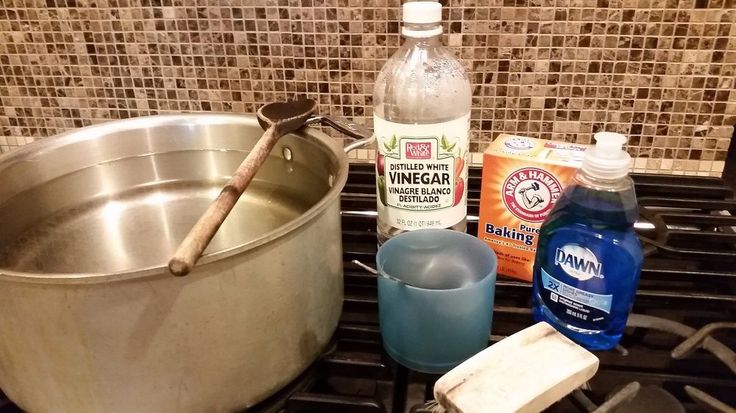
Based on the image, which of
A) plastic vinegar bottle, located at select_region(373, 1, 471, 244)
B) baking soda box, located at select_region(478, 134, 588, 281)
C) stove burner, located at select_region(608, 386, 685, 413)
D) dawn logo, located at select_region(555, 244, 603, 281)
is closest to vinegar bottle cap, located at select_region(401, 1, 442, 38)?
plastic vinegar bottle, located at select_region(373, 1, 471, 244)

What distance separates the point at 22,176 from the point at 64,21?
0.92ft

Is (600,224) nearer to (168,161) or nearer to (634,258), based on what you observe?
(634,258)

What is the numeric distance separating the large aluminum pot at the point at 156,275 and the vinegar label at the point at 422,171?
0.18 feet

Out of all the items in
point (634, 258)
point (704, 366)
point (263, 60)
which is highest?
point (263, 60)

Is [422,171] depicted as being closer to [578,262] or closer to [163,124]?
[578,262]

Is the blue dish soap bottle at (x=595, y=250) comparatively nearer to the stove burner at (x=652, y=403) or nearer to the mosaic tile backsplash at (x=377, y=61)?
the stove burner at (x=652, y=403)

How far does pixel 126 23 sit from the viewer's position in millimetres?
803

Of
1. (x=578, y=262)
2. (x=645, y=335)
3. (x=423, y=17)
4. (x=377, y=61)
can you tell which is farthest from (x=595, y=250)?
(x=377, y=61)

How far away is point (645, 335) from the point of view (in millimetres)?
573

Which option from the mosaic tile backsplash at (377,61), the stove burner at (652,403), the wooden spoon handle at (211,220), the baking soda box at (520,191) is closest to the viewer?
the wooden spoon handle at (211,220)

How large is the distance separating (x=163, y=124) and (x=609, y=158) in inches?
19.4

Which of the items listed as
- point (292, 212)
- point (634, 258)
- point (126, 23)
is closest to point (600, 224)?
point (634, 258)

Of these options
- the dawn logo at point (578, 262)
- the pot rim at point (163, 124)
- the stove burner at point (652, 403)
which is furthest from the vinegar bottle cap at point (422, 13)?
the stove burner at point (652, 403)

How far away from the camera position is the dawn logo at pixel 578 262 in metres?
0.51
